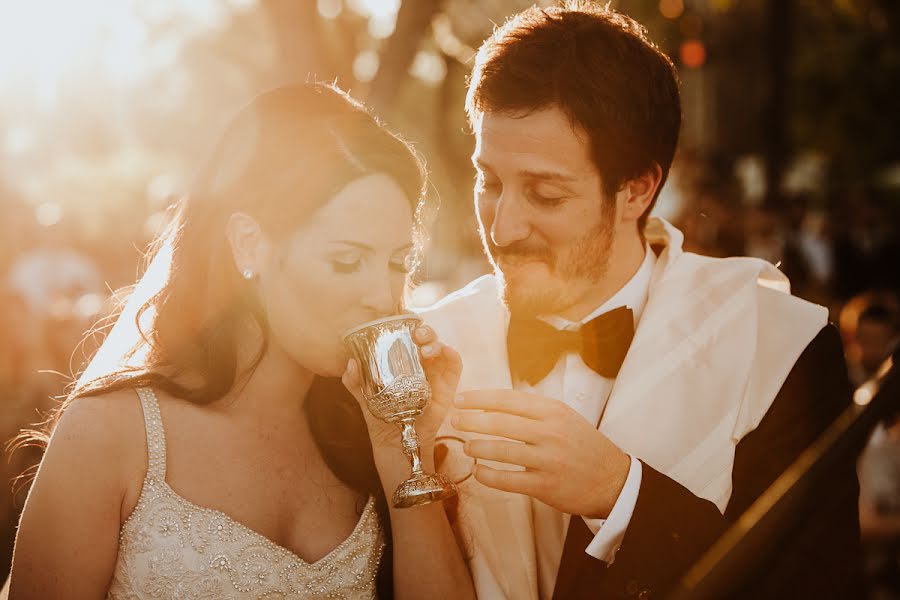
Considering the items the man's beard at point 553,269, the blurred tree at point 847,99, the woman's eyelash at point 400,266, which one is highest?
the woman's eyelash at point 400,266

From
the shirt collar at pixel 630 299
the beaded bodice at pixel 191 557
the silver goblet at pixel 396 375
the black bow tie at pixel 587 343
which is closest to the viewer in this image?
the silver goblet at pixel 396 375

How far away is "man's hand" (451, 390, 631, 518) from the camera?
7.84 feet

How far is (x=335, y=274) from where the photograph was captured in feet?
8.83

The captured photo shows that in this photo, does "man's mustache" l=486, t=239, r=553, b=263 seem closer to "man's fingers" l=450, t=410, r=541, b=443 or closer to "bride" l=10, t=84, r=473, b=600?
"bride" l=10, t=84, r=473, b=600

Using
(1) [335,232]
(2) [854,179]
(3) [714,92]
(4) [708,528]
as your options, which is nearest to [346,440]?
(1) [335,232]

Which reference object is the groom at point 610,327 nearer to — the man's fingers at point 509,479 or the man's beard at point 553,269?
the man's beard at point 553,269

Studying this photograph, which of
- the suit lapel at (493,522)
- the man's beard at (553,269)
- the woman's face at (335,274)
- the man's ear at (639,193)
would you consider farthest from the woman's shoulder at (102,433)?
the man's ear at (639,193)

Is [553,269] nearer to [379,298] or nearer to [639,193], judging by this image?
[639,193]

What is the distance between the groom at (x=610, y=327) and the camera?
2926 mm

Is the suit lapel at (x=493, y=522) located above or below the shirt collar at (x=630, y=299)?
below

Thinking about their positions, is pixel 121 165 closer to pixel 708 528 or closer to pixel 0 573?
pixel 0 573

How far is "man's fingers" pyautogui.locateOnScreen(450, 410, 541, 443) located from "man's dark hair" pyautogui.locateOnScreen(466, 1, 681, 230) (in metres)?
1.12

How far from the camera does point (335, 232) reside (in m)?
2.73

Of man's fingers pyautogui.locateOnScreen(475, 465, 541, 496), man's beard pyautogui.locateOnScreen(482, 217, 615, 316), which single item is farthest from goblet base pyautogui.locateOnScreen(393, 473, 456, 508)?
man's beard pyautogui.locateOnScreen(482, 217, 615, 316)
